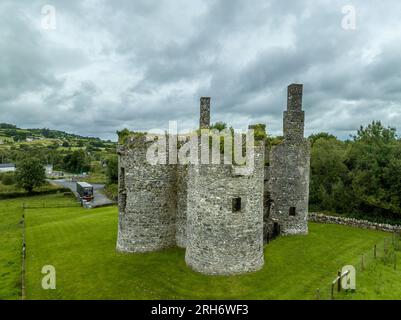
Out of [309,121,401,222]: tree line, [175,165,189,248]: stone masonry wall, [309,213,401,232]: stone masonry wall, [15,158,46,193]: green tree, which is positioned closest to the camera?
[175,165,189,248]: stone masonry wall

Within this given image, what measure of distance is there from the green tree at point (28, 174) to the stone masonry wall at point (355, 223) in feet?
156

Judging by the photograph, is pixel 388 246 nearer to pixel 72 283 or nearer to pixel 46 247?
pixel 72 283

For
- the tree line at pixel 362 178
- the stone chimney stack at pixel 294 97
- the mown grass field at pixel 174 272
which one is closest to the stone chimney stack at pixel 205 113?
the stone chimney stack at pixel 294 97

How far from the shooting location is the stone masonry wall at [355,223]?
77.6 feet

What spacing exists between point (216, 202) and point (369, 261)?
9.70m

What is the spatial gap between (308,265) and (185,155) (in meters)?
8.92

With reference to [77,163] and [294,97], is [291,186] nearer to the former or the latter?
[294,97]

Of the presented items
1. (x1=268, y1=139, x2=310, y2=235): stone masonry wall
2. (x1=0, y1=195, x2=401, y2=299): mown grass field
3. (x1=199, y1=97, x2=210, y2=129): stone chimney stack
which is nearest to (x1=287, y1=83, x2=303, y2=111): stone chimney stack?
(x1=268, y1=139, x2=310, y2=235): stone masonry wall

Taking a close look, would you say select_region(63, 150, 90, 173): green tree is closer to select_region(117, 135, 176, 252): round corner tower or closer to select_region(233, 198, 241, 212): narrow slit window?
select_region(117, 135, 176, 252): round corner tower

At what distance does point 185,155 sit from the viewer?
17.1m

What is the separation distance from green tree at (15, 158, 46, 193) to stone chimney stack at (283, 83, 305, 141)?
48.1 meters

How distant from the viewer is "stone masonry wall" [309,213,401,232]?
23.6m

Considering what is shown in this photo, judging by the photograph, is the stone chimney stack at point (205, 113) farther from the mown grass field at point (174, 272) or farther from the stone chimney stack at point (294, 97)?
the mown grass field at point (174, 272)

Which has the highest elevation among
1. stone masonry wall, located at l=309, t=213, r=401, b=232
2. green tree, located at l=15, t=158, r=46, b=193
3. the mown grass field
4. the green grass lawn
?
green tree, located at l=15, t=158, r=46, b=193
